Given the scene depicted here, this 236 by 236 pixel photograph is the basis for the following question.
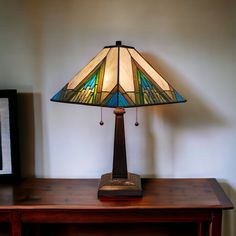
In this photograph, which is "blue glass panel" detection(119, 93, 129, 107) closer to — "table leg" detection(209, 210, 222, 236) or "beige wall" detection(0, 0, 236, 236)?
"beige wall" detection(0, 0, 236, 236)

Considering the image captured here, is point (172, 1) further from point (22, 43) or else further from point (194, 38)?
point (22, 43)

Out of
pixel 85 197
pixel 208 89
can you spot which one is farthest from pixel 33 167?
pixel 208 89

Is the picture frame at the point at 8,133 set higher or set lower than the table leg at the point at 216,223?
higher

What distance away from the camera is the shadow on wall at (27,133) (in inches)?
73.5

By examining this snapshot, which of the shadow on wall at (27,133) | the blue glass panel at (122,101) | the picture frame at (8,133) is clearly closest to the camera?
the blue glass panel at (122,101)

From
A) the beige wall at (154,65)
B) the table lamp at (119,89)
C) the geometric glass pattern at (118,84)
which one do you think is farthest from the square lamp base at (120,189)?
the geometric glass pattern at (118,84)

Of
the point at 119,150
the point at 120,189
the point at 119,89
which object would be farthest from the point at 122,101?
the point at 120,189

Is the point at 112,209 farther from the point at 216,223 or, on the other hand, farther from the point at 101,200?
the point at 216,223

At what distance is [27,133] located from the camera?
74.4 inches

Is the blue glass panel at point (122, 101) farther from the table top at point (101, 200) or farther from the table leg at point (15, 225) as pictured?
the table leg at point (15, 225)

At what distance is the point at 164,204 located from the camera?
1.51m

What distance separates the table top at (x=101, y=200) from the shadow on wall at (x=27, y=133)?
3.8 inches

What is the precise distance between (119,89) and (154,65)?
1.51 feet

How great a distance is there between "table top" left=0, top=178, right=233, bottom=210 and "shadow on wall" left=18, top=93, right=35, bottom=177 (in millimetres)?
96
